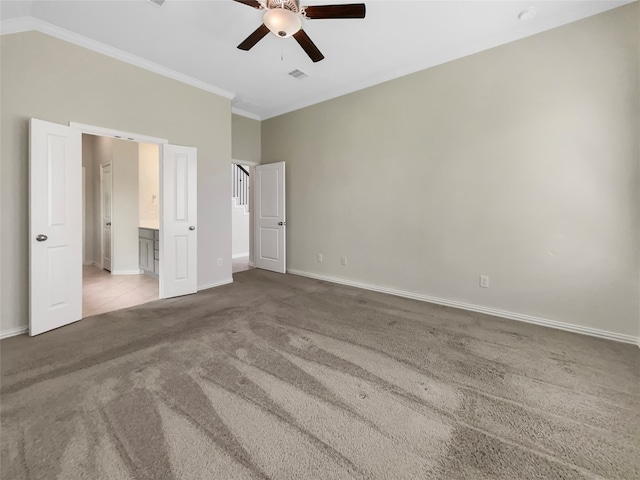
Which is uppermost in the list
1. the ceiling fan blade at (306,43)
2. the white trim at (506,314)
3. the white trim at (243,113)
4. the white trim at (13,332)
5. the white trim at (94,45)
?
the white trim at (243,113)

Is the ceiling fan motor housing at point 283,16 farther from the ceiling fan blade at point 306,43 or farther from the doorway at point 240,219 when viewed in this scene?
the doorway at point 240,219

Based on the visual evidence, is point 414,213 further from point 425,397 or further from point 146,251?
point 146,251

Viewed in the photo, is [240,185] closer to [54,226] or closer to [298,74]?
[298,74]

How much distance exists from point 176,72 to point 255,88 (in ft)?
3.66

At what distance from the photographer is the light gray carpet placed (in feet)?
4.41

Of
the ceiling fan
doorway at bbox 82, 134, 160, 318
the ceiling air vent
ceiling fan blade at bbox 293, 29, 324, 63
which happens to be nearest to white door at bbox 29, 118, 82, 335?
doorway at bbox 82, 134, 160, 318

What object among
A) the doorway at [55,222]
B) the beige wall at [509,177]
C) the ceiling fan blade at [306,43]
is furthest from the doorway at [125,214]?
the ceiling fan blade at [306,43]

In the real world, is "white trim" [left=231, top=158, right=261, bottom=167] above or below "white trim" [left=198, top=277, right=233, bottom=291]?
above

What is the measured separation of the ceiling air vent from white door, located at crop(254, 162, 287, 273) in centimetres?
159

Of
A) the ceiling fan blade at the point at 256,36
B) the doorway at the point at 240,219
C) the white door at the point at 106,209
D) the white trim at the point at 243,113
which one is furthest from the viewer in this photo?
the doorway at the point at 240,219

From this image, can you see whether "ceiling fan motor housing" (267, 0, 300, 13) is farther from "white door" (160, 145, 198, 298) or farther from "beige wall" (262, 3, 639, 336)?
"white door" (160, 145, 198, 298)

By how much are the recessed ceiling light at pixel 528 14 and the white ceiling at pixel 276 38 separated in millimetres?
37

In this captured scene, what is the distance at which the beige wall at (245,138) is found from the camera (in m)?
5.43

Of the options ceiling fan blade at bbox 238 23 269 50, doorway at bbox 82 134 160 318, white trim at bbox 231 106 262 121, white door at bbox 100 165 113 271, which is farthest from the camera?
white door at bbox 100 165 113 271
